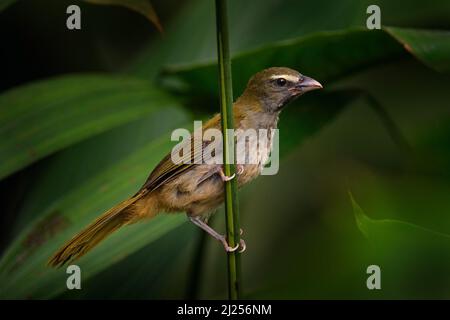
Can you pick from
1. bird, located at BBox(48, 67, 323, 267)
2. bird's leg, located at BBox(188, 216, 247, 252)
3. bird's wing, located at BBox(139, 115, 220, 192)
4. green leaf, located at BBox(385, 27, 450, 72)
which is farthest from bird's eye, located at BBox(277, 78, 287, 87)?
bird's leg, located at BBox(188, 216, 247, 252)

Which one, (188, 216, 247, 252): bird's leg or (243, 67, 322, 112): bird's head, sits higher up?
(243, 67, 322, 112): bird's head

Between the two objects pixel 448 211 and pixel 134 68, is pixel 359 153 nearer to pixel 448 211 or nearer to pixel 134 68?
pixel 448 211

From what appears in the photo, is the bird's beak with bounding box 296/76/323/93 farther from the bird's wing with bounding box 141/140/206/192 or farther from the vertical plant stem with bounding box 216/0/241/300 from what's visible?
the vertical plant stem with bounding box 216/0/241/300

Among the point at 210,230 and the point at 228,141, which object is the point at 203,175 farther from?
the point at 228,141

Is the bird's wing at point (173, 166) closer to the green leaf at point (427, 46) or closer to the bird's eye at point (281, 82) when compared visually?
the bird's eye at point (281, 82)

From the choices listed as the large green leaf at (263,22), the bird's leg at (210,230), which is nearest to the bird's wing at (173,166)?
the bird's leg at (210,230)
